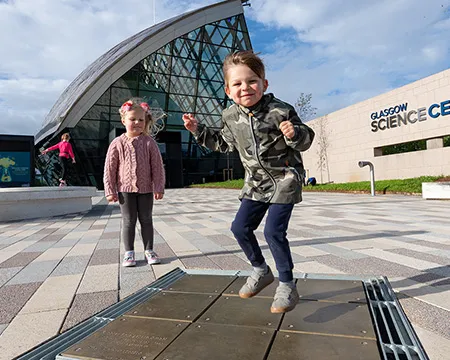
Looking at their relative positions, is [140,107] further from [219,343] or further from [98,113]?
[98,113]

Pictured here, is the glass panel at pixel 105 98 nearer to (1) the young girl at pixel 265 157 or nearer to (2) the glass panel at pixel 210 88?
(2) the glass panel at pixel 210 88

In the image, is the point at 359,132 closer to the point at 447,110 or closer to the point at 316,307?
the point at 447,110

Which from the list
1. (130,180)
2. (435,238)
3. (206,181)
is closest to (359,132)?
(206,181)

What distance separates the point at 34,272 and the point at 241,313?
248 centimetres

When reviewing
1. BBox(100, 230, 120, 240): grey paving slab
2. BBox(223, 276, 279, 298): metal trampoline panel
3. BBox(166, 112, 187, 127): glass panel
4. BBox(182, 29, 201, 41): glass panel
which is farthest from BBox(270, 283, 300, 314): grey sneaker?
BBox(182, 29, 201, 41): glass panel

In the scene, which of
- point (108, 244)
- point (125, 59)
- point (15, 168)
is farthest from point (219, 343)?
point (125, 59)

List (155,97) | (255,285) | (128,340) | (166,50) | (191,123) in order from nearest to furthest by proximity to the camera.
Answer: (128,340) < (255,285) < (191,123) < (155,97) < (166,50)

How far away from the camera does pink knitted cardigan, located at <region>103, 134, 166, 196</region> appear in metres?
3.66

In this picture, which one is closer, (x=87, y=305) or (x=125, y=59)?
(x=87, y=305)

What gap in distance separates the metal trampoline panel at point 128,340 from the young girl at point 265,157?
607 mm

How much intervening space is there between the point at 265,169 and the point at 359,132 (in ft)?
68.4

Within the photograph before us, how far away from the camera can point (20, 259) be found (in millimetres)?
4117

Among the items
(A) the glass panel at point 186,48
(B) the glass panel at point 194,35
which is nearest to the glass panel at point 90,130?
(A) the glass panel at point 186,48

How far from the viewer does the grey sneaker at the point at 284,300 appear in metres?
2.01
